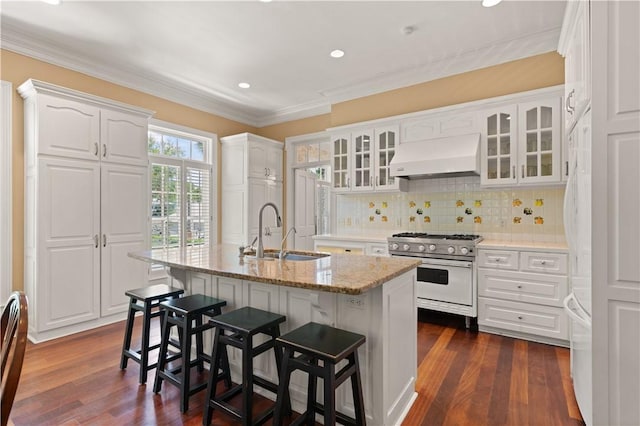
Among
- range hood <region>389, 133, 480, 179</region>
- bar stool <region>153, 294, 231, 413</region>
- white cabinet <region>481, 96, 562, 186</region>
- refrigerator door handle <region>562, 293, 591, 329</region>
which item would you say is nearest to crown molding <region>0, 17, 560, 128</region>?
white cabinet <region>481, 96, 562, 186</region>

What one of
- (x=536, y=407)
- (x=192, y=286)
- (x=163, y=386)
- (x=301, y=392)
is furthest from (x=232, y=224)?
(x=536, y=407)

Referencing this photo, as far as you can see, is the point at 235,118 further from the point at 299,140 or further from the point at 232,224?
the point at 232,224

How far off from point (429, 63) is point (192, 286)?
3499mm

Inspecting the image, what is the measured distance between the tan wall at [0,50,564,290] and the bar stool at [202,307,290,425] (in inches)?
106

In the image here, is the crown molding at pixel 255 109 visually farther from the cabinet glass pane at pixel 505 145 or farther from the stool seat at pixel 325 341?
the stool seat at pixel 325 341

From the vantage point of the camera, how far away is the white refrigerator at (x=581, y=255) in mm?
1682

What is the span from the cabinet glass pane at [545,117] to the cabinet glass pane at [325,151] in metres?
2.93

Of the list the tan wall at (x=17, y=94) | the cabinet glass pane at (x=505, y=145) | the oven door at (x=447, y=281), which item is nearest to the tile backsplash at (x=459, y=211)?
the cabinet glass pane at (x=505, y=145)

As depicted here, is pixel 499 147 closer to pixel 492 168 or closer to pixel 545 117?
pixel 492 168

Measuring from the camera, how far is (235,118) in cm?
558

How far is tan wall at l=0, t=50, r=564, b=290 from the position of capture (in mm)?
3250

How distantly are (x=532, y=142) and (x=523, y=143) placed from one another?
81 mm

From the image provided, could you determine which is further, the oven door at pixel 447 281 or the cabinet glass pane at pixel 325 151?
the cabinet glass pane at pixel 325 151

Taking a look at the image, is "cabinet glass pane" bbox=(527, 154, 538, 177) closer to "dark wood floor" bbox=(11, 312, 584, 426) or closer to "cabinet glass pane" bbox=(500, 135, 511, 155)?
"cabinet glass pane" bbox=(500, 135, 511, 155)
